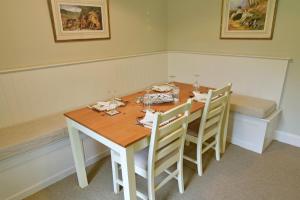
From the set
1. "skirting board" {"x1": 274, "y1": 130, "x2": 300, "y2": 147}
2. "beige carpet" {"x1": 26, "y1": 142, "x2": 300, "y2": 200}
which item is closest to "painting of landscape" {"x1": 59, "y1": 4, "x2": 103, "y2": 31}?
"beige carpet" {"x1": 26, "y1": 142, "x2": 300, "y2": 200}

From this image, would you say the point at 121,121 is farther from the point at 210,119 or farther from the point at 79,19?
the point at 79,19

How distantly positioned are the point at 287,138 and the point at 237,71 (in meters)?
1.08

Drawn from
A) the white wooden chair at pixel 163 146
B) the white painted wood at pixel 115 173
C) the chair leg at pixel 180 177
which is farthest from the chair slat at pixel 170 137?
the white painted wood at pixel 115 173

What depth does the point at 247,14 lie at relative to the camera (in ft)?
8.46

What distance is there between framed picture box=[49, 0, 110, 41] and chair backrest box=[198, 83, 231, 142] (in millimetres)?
1680

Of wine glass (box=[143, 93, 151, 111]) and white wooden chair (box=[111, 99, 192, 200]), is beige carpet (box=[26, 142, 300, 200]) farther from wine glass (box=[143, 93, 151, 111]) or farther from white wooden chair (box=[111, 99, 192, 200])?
wine glass (box=[143, 93, 151, 111])

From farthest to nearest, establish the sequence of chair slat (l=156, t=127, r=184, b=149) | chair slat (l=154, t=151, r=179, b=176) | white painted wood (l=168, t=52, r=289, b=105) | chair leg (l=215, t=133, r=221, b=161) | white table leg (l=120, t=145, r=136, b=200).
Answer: white painted wood (l=168, t=52, r=289, b=105) → chair leg (l=215, t=133, r=221, b=161) → chair slat (l=154, t=151, r=179, b=176) → chair slat (l=156, t=127, r=184, b=149) → white table leg (l=120, t=145, r=136, b=200)

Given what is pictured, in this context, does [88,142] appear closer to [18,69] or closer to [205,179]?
[18,69]

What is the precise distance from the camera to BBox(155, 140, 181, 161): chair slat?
4.90 ft

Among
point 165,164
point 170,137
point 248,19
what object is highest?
point 248,19

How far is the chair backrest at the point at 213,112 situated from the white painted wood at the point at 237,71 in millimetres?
871

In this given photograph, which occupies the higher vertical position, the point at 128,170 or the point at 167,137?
the point at 167,137

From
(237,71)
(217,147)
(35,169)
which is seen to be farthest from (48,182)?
(237,71)

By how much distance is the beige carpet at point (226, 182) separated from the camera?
1837 mm
